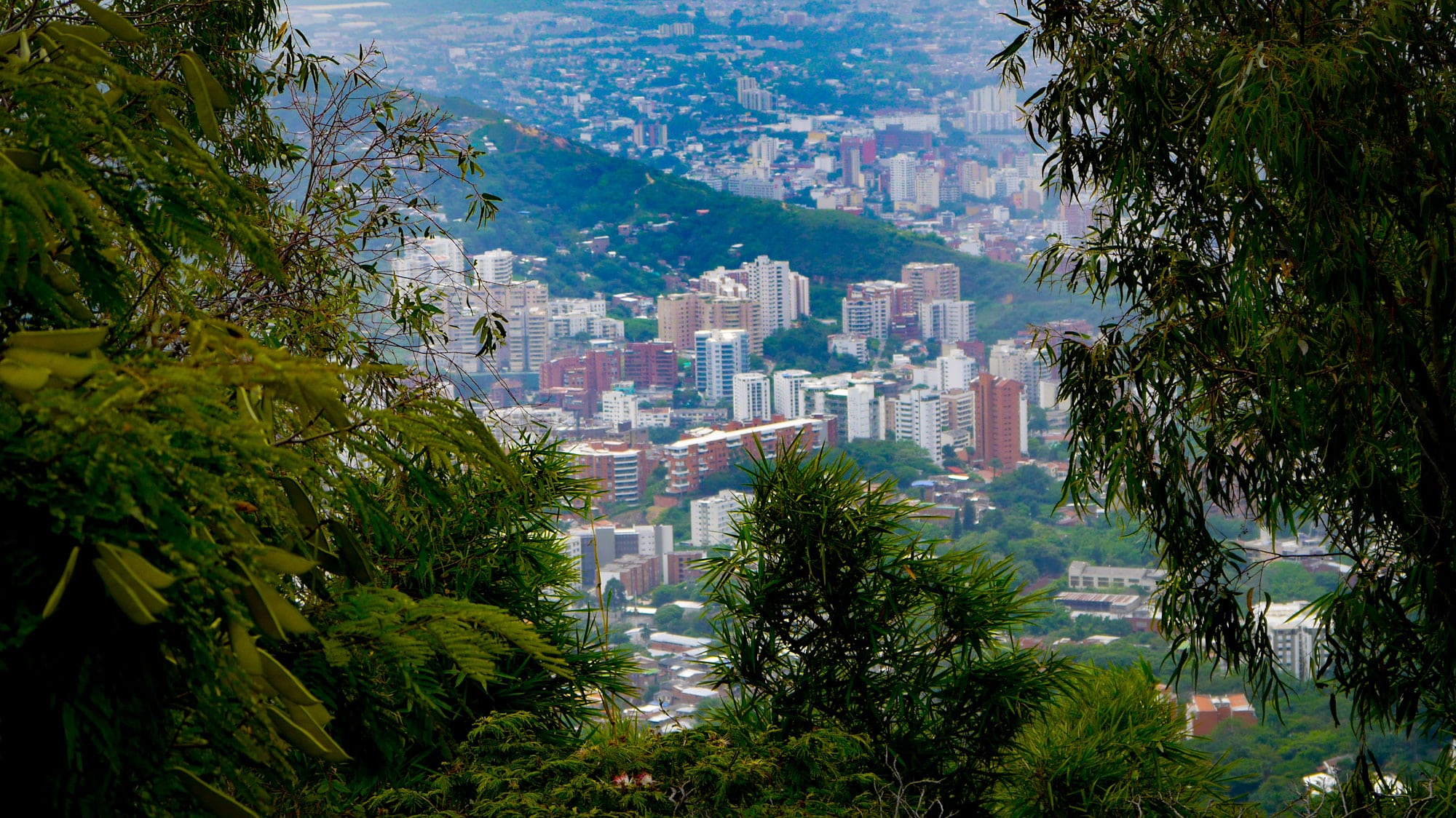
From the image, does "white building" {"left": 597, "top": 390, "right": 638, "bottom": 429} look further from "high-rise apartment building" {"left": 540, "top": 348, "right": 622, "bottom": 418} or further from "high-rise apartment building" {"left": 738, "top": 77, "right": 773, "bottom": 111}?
"high-rise apartment building" {"left": 738, "top": 77, "right": 773, "bottom": 111}

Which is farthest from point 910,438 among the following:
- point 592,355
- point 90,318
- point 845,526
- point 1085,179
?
point 90,318

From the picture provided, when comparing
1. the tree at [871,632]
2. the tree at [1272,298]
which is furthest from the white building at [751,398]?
the tree at [871,632]

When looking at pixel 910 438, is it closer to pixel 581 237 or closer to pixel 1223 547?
pixel 581 237

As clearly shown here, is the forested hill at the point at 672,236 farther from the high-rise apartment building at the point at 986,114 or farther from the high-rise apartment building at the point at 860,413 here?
the high-rise apartment building at the point at 986,114

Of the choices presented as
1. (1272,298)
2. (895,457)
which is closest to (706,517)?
(895,457)

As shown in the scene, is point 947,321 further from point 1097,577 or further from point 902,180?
point 1097,577

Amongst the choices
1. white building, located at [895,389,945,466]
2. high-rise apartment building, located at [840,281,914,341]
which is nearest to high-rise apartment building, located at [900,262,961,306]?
high-rise apartment building, located at [840,281,914,341]
